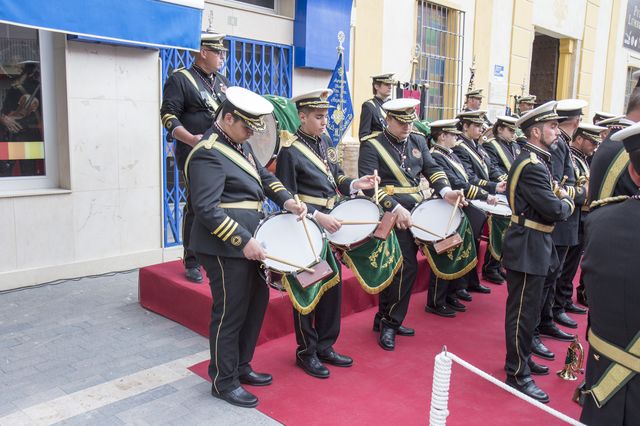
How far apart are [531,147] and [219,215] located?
1.93 m

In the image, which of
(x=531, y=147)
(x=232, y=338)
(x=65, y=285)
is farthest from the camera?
(x=65, y=285)

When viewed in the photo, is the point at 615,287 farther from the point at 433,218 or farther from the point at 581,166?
the point at 581,166

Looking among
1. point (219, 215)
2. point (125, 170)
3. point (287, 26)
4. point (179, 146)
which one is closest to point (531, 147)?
point (219, 215)

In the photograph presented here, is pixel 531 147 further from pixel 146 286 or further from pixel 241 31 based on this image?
pixel 241 31

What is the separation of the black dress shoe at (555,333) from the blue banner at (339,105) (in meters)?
3.28

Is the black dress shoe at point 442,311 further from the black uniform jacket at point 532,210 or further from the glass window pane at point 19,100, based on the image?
the glass window pane at point 19,100

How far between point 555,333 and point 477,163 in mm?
1639

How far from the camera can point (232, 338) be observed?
3.19m

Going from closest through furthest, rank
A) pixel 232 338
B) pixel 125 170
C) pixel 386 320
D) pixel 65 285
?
pixel 232 338 < pixel 386 320 < pixel 65 285 < pixel 125 170

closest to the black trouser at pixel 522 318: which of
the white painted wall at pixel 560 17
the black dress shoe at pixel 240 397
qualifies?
the black dress shoe at pixel 240 397


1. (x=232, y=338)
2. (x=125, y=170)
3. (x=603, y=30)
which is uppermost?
(x=603, y=30)

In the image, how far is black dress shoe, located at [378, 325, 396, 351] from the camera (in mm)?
4090

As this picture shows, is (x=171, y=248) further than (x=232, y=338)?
Yes

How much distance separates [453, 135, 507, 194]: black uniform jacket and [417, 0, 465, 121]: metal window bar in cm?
417
